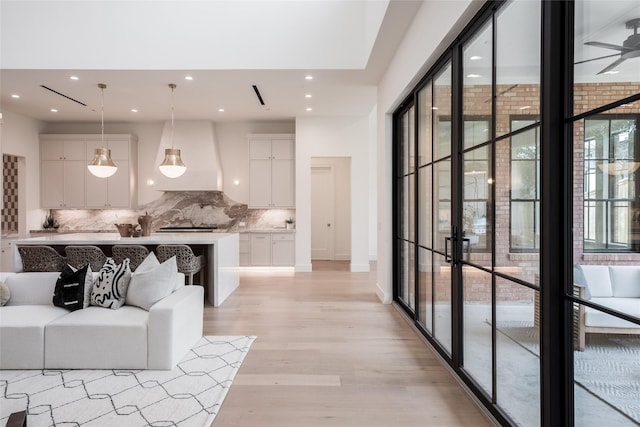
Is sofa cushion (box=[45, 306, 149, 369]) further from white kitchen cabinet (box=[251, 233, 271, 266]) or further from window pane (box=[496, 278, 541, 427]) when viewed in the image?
white kitchen cabinet (box=[251, 233, 271, 266])

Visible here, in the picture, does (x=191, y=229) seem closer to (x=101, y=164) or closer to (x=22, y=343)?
(x=101, y=164)

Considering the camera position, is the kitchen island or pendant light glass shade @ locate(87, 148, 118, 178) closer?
the kitchen island

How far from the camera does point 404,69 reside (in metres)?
3.81

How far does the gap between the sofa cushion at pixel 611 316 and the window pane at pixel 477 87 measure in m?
1.18

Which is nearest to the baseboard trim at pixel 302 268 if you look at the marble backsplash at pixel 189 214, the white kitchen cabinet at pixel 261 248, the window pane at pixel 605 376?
the white kitchen cabinet at pixel 261 248

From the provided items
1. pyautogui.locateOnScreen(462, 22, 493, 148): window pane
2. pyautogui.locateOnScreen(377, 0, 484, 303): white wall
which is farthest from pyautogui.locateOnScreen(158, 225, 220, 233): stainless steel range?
pyautogui.locateOnScreen(462, 22, 493, 148): window pane

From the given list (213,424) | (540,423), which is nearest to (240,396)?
(213,424)

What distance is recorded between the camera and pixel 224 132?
26.0 ft

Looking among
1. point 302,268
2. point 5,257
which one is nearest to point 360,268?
point 302,268

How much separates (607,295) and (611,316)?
0.24ft

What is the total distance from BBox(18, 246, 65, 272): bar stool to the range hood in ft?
10.7

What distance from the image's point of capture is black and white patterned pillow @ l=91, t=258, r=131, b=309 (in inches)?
122

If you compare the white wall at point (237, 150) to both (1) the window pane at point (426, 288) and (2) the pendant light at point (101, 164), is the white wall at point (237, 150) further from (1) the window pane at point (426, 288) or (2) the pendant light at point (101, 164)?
(1) the window pane at point (426, 288)

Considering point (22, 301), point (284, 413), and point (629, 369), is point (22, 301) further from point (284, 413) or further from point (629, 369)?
point (629, 369)
